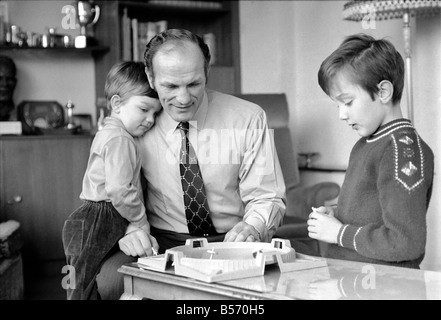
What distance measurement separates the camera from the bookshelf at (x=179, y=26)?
3.65 metres

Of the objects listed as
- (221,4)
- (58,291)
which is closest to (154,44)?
(58,291)

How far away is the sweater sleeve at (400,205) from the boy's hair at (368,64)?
131mm

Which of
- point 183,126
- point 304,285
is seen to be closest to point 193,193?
point 183,126

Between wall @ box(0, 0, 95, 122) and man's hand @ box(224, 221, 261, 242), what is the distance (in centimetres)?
229

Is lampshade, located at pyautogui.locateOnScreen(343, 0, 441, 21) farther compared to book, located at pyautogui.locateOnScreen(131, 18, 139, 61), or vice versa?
book, located at pyautogui.locateOnScreen(131, 18, 139, 61)

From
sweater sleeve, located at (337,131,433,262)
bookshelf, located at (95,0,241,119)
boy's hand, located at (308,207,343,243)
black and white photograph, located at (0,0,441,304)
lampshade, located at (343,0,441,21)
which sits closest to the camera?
black and white photograph, located at (0,0,441,304)

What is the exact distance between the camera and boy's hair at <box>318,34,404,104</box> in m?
1.59

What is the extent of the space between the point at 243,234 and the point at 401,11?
1.52m

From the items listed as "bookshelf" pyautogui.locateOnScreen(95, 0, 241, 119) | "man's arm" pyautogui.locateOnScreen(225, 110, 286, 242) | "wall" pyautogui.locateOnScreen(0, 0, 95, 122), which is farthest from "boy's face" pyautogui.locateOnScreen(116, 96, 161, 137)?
"wall" pyautogui.locateOnScreen(0, 0, 95, 122)

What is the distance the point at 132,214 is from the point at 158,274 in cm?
58

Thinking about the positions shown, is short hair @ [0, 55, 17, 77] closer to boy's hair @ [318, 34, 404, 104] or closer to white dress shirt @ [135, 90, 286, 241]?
white dress shirt @ [135, 90, 286, 241]

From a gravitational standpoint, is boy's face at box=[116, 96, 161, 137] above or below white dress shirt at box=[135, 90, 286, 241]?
above

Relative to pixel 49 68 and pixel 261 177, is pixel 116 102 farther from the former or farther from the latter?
pixel 49 68

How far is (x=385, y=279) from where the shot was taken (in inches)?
48.1
